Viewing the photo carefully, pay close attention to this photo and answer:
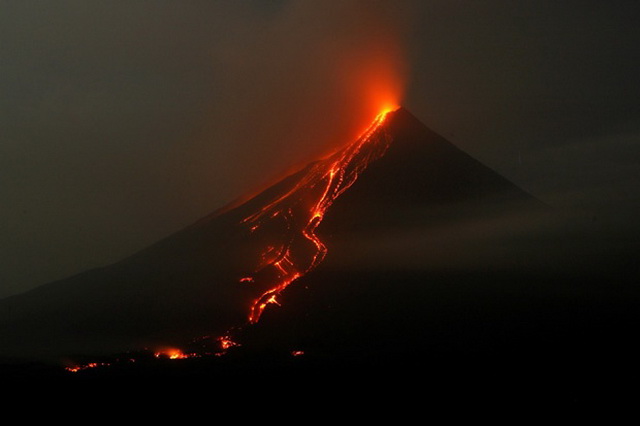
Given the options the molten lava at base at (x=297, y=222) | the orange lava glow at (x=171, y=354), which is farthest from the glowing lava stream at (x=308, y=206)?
the orange lava glow at (x=171, y=354)

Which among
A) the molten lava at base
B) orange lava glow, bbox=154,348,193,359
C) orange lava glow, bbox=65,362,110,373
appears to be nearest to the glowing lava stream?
the molten lava at base

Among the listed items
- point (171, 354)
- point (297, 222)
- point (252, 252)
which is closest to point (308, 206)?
point (297, 222)

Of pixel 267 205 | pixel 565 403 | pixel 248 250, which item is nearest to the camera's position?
pixel 565 403

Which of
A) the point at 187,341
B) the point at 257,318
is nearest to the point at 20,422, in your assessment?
the point at 187,341

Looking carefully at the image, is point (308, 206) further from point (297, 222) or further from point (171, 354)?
point (171, 354)

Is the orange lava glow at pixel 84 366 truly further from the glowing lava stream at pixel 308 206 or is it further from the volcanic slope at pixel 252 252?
the glowing lava stream at pixel 308 206

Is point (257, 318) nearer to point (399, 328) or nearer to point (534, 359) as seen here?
point (399, 328)
